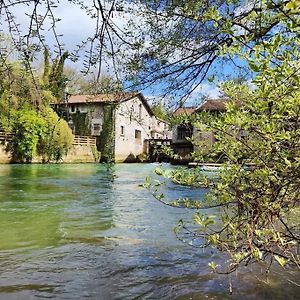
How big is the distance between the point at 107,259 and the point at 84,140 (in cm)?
2925

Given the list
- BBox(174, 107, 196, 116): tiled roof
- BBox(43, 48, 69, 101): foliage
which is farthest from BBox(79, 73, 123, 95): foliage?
BBox(174, 107, 196, 116): tiled roof

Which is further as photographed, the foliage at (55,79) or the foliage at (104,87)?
the foliage at (104,87)

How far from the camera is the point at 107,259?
543 centimetres

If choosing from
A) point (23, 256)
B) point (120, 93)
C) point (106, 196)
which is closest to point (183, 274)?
point (23, 256)

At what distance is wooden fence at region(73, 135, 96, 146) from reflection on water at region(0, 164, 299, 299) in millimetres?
23069

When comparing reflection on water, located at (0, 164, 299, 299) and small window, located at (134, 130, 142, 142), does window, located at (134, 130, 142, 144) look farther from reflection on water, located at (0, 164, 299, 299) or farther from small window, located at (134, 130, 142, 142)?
reflection on water, located at (0, 164, 299, 299)

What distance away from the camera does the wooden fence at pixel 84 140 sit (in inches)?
1290

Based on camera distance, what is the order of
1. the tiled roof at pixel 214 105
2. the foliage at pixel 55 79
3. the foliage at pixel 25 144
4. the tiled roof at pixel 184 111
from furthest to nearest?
the foliage at pixel 25 144 < the tiled roof at pixel 184 111 < the tiled roof at pixel 214 105 < the foliage at pixel 55 79

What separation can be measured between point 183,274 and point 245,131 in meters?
2.68

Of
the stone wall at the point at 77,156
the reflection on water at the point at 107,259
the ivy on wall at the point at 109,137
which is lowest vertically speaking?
the reflection on water at the point at 107,259

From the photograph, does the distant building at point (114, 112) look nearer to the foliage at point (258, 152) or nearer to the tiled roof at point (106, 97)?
the tiled roof at point (106, 97)

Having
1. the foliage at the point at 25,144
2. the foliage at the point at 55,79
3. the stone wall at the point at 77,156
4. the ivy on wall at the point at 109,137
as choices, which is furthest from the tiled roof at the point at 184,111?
the stone wall at the point at 77,156

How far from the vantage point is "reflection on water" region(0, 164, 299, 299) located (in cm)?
424

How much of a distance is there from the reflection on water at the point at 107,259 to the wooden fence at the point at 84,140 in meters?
23.1
